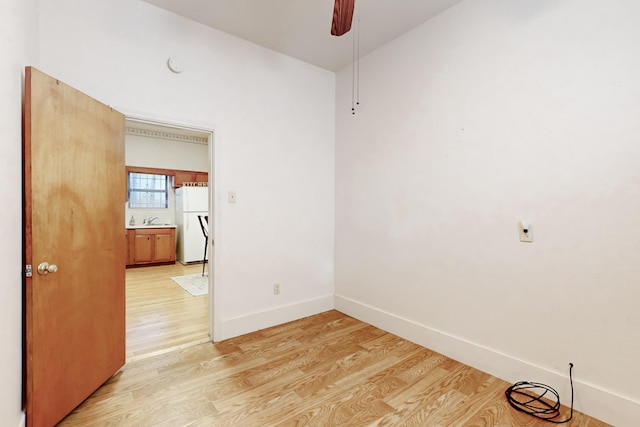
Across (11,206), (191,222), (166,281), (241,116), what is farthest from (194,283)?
(11,206)

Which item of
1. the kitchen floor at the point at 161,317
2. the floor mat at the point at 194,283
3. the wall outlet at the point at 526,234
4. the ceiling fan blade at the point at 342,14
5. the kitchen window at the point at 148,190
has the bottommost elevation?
the kitchen floor at the point at 161,317

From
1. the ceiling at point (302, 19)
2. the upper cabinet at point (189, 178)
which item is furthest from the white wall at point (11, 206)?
the upper cabinet at point (189, 178)

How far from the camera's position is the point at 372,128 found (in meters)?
3.19

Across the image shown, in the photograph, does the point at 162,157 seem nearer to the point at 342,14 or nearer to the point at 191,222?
the point at 191,222

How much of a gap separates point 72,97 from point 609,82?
10.7 feet

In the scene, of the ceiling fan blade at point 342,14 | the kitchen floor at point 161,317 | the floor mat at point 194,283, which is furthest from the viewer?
the floor mat at point 194,283

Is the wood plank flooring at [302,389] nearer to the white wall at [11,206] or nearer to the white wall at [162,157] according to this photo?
the white wall at [11,206]

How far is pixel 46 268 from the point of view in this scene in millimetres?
1619

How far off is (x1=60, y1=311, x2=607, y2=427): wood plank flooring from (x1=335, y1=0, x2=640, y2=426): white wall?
1.10ft

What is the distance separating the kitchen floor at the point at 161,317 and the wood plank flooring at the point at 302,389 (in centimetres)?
23

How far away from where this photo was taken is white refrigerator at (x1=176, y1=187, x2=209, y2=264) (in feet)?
20.7

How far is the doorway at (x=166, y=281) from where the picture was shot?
276cm

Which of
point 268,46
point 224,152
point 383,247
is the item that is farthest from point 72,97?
point 383,247

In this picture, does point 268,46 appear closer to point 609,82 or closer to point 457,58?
point 457,58
